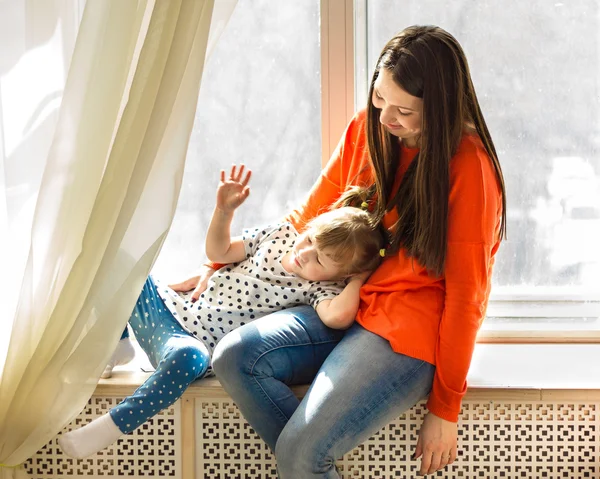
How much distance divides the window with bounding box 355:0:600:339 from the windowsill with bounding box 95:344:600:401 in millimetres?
104

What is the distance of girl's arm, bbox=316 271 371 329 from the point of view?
1.72 meters

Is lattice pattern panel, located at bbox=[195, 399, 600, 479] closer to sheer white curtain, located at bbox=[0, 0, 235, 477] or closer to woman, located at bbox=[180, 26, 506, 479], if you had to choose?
woman, located at bbox=[180, 26, 506, 479]

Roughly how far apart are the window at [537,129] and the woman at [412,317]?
0.40m

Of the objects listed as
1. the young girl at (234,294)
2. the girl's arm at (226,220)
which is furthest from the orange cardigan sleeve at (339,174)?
the girl's arm at (226,220)

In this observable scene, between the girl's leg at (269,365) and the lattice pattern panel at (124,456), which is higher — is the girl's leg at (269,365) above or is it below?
above

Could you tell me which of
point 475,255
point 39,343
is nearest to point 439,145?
point 475,255

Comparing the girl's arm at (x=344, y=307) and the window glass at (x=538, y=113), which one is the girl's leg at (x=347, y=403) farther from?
the window glass at (x=538, y=113)

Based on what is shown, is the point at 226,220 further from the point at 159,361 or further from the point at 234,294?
the point at 159,361

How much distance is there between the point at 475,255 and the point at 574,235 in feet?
2.03

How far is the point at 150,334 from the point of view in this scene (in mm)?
1840

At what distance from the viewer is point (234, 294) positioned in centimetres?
187

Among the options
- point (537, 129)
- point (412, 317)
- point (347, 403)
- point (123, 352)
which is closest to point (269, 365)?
point (347, 403)

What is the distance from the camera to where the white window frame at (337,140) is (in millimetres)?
2037

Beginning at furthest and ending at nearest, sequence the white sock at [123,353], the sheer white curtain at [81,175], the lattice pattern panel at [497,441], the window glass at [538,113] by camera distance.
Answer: the window glass at [538,113], the white sock at [123,353], the lattice pattern panel at [497,441], the sheer white curtain at [81,175]
